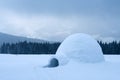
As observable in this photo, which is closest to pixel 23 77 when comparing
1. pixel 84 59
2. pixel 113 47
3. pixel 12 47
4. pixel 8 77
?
pixel 8 77

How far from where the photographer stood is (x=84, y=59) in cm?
1681

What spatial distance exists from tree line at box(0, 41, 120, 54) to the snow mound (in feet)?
110

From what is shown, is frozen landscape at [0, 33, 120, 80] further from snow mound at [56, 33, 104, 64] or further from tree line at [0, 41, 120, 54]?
tree line at [0, 41, 120, 54]

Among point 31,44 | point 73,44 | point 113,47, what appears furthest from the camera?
point 31,44

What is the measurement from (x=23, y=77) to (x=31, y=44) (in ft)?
143

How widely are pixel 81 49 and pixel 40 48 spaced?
1492 inches

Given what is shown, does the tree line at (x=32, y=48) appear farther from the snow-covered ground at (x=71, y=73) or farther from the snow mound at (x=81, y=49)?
the snow-covered ground at (x=71, y=73)

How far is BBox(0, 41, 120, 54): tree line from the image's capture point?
51.0m

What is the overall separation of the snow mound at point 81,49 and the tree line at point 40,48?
3350 centimetres

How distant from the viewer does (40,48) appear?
180 ft

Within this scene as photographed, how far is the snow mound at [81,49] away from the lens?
17.0 m

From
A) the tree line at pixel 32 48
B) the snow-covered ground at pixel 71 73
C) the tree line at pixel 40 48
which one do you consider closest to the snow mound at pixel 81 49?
the snow-covered ground at pixel 71 73

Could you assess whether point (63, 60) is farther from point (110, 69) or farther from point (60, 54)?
point (110, 69)

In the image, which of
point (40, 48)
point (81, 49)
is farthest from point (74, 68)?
point (40, 48)
